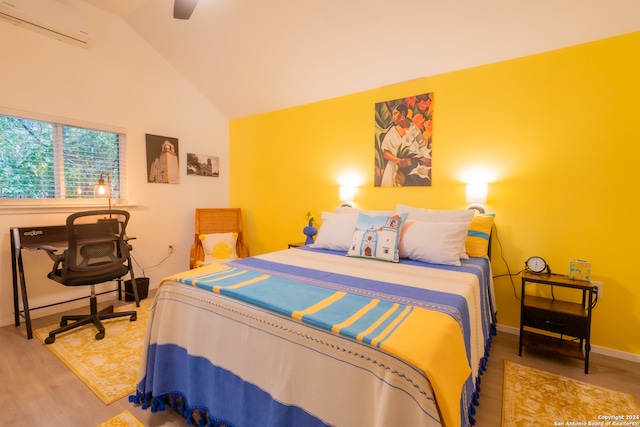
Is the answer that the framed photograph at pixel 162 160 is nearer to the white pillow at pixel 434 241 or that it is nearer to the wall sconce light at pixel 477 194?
the white pillow at pixel 434 241

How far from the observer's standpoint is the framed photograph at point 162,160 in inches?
137

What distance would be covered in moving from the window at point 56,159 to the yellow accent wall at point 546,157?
2.63m

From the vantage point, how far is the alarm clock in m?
2.23

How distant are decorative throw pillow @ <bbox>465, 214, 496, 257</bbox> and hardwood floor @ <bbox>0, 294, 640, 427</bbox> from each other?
76 cm

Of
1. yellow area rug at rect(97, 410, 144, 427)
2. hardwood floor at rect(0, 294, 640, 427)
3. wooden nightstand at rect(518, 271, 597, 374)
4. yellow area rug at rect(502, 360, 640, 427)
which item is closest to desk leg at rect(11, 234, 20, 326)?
hardwood floor at rect(0, 294, 640, 427)

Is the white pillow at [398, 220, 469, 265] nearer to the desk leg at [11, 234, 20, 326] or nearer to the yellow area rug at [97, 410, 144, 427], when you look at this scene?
the yellow area rug at [97, 410, 144, 427]

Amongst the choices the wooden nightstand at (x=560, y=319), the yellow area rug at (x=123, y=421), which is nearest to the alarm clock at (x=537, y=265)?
the wooden nightstand at (x=560, y=319)

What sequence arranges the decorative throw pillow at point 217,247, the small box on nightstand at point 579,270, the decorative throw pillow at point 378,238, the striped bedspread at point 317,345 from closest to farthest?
the striped bedspread at point 317,345, the small box on nightstand at point 579,270, the decorative throw pillow at point 378,238, the decorative throw pillow at point 217,247

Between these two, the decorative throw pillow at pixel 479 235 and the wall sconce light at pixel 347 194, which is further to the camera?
the wall sconce light at pixel 347 194

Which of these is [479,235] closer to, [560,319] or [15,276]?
[560,319]

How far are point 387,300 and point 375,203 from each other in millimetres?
1923

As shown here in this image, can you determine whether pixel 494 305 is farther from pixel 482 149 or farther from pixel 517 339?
pixel 482 149

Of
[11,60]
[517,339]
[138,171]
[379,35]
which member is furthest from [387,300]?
[11,60]

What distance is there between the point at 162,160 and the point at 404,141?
2895 millimetres
